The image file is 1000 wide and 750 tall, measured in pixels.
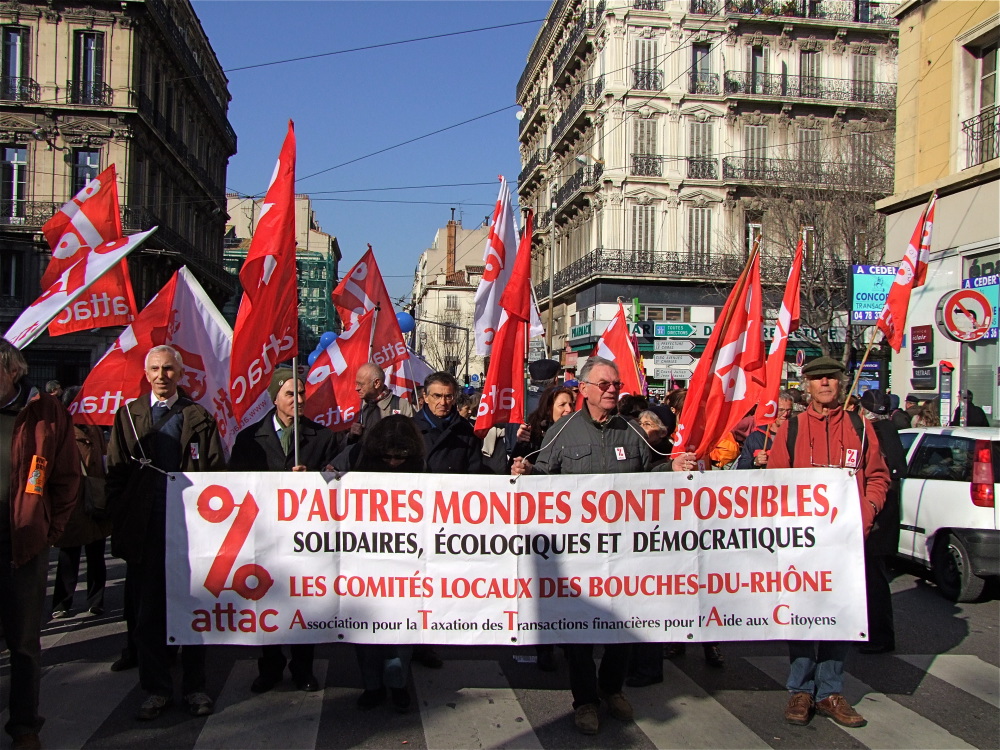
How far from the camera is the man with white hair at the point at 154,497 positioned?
15.2ft

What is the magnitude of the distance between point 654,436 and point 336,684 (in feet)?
8.70

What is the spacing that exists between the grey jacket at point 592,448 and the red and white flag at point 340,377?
13.5 feet

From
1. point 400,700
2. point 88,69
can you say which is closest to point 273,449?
point 400,700

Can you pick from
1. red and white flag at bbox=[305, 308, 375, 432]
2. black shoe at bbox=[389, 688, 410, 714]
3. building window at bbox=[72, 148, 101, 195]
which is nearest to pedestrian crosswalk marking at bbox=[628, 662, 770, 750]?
black shoe at bbox=[389, 688, 410, 714]

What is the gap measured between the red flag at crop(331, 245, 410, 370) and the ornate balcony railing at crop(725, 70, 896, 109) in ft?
106

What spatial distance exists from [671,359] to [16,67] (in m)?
26.6

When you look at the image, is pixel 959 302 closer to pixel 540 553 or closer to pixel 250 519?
pixel 540 553

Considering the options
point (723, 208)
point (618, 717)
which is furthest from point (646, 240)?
point (618, 717)

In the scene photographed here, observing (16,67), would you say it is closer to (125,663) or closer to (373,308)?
(373,308)

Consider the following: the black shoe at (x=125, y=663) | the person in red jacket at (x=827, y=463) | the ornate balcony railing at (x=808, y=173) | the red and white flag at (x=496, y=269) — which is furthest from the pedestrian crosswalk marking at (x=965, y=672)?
the ornate balcony railing at (x=808, y=173)

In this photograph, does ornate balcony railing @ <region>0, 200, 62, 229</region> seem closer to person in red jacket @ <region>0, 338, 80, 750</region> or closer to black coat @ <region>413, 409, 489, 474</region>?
black coat @ <region>413, 409, 489, 474</region>

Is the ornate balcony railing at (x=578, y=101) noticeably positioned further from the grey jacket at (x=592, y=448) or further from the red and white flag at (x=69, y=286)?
the grey jacket at (x=592, y=448)

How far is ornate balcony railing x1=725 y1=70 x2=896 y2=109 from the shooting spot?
37.8 meters

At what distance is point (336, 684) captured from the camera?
17.0ft
